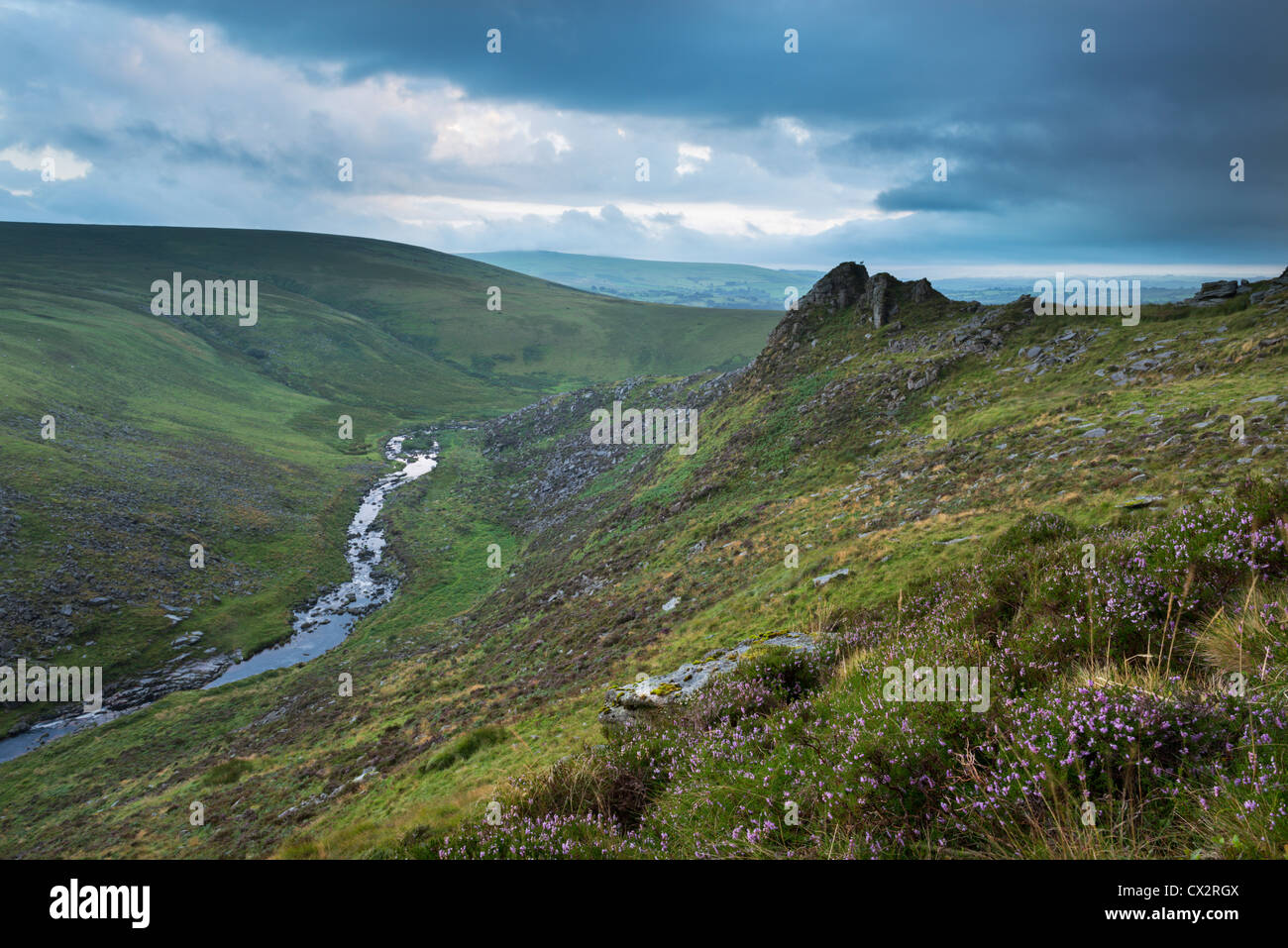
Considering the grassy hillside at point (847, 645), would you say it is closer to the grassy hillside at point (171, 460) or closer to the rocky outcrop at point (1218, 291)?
the rocky outcrop at point (1218, 291)

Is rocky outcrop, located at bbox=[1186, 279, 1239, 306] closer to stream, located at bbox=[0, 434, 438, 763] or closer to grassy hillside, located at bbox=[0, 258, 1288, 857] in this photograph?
grassy hillside, located at bbox=[0, 258, 1288, 857]

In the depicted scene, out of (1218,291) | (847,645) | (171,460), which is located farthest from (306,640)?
(1218,291)

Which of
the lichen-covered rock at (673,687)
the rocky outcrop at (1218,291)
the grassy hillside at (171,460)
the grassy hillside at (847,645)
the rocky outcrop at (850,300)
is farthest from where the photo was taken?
the rocky outcrop at (850,300)

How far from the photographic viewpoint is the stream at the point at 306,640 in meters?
32.1

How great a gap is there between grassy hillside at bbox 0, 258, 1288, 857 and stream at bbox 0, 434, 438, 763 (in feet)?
7.77

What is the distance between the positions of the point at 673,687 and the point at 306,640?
4186 centimetres

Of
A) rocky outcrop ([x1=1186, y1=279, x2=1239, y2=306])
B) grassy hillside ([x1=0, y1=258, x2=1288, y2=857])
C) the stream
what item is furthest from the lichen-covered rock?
the stream

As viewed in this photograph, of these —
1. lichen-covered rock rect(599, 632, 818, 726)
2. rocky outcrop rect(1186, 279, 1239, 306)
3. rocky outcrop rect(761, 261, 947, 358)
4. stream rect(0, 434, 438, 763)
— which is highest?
rocky outcrop rect(761, 261, 947, 358)

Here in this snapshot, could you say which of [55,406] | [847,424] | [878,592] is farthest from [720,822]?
[55,406]

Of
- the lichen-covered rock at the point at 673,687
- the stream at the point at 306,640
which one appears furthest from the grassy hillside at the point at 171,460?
the lichen-covered rock at the point at 673,687

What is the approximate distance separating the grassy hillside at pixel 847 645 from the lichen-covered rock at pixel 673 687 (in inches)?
31.1

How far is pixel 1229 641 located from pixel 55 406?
4116 inches

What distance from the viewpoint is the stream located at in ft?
105
